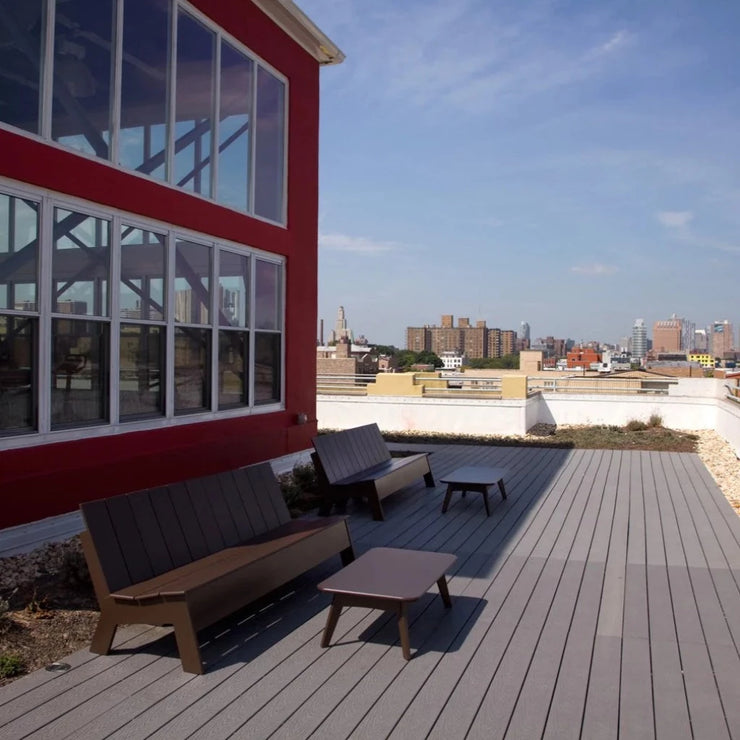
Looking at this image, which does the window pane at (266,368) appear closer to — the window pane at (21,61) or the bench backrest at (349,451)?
the bench backrest at (349,451)

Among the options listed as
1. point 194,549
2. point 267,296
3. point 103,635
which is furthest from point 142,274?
point 103,635

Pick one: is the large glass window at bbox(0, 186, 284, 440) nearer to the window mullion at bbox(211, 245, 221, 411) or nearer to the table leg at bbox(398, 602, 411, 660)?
the window mullion at bbox(211, 245, 221, 411)

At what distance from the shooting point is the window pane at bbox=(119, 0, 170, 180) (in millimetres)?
6312

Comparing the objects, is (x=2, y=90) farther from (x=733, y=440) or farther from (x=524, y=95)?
(x=524, y=95)

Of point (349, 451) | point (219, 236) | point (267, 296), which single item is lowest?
point (349, 451)

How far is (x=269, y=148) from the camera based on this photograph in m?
8.66

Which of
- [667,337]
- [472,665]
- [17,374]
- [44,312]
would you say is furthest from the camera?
[667,337]

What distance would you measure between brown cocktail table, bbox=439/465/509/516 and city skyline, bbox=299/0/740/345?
4208 mm

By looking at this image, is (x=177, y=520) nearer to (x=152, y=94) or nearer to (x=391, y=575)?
(x=391, y=575)

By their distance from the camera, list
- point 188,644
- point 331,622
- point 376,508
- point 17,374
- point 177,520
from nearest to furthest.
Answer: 1. point 188,644
2. point 331,622
3. point 177,520
4. point 17,374
5. point 376,508

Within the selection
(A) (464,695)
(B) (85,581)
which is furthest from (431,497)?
(A) (464,695)

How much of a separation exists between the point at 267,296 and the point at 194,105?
2.35m

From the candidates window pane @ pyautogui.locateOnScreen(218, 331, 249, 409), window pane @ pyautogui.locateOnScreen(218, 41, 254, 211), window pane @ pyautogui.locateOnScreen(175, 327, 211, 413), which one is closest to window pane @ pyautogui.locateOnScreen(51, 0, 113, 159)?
window pane @ pyautogui.locateOnScreen(218, 41, 254, 211)

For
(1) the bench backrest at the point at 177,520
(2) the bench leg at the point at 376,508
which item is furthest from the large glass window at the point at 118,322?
(2) the bench leg at the point at 376,508
